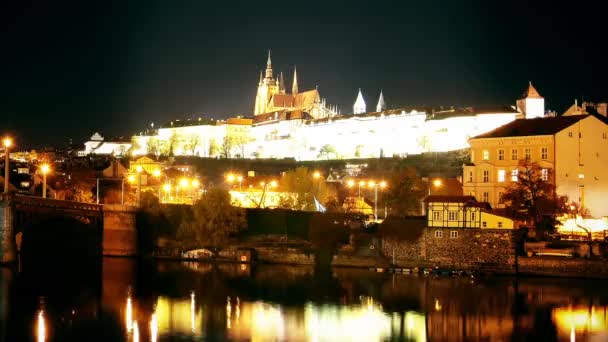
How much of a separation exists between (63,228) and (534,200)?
83.8ft

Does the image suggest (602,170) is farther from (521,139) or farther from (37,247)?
(37,247)

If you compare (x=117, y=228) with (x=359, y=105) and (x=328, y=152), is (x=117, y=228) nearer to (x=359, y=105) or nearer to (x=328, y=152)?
(x=328, y=152)

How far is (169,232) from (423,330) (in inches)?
877

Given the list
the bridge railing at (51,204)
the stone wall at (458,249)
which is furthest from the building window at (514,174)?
the bridge railing at (51,204)

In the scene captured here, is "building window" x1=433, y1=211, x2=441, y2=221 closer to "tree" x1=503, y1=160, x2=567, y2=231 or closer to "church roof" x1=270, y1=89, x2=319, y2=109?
"tree" x1=503, y1=160, x2=567, y2=231

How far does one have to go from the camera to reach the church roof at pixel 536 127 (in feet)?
159

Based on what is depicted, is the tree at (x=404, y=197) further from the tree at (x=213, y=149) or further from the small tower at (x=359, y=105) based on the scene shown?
the small tower at (x=359, y=105)

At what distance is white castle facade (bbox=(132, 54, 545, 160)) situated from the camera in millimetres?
105562

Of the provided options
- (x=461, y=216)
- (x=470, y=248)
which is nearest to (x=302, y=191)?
(x=461, y=216)

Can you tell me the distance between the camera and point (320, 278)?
39531 mm

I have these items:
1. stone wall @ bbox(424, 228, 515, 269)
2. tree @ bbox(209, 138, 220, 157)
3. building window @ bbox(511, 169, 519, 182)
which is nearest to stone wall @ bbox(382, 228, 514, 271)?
stone wall @ bbox(424, 228, 515, 269)

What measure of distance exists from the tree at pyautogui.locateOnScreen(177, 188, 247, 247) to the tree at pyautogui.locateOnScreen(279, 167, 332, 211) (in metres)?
8.13

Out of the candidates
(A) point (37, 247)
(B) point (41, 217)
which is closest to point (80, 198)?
(A) point (37, 247)

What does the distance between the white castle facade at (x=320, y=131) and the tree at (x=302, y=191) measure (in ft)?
126
